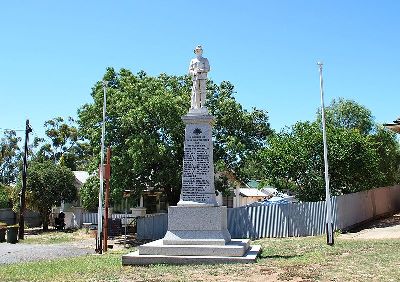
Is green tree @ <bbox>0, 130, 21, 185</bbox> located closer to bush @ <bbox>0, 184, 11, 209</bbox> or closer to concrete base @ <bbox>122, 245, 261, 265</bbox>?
bush @ <bbox>0, 184, 11, 209</bbox>

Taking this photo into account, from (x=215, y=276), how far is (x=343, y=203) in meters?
14.4

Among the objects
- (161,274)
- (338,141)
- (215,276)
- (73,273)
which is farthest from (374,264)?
(338,141)

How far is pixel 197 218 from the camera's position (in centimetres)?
1348

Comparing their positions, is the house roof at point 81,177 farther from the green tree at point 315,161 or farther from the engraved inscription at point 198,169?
the engraved inscription at point 198,169

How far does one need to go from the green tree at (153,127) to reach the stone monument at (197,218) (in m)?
9.39

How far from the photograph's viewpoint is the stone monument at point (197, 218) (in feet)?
40.2

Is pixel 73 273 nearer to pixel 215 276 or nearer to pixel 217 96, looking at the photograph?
pixel 215 276

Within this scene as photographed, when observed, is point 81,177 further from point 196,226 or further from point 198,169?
point 196,226

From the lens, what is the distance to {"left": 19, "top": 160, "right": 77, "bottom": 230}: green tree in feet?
116

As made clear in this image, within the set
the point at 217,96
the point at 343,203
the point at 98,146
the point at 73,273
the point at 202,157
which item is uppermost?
the point at 217,96

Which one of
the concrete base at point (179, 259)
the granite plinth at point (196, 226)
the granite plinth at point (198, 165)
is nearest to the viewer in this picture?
the concrete base at point (179, 259)

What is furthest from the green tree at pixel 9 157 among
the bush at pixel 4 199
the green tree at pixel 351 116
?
the green tree at pixel 351 116

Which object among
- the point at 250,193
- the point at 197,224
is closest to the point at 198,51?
the point at 197,224

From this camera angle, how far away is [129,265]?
1210 cm
